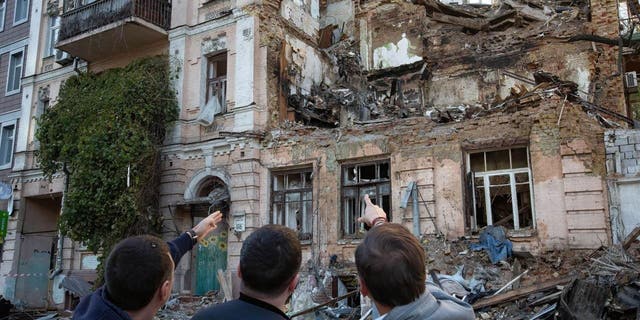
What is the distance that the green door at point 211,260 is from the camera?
1434 cm

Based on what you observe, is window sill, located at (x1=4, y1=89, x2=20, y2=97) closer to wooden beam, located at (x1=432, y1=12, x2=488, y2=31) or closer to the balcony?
the balcony

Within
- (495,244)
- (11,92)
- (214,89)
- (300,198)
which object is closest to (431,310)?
(495,244)

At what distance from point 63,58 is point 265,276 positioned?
1991cm

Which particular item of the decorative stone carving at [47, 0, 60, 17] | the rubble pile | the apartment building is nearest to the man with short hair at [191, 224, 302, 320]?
the rubble pile

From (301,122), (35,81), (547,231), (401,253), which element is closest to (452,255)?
(547,231)

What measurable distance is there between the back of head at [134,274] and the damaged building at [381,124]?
9.74m

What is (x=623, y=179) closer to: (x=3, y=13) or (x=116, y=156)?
(x=116, y=156)

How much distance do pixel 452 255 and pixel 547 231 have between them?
1.98 meters

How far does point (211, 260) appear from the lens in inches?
573

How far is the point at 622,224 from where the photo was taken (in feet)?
33.3

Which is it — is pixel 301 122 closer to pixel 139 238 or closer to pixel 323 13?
pixel 323 13

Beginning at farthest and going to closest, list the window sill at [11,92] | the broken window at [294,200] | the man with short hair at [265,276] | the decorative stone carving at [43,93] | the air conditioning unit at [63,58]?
1. the window sill at [11,92]
2. the decorative stone carving at [43,93]
3. the air conditioning unit at [63,58]
4. the broken window at [294,200]
5. the man with short hair at [265,276]

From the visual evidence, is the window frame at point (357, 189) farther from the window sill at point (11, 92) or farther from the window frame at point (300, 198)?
the window sill at point (11, 92)

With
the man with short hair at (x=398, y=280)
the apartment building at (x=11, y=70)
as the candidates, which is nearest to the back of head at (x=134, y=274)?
the man with short hair at (x=398, y=280)
